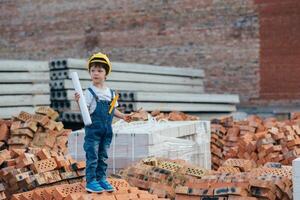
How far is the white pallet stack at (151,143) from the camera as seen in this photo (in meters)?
7.57

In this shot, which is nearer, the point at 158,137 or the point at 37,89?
the point at 158,137

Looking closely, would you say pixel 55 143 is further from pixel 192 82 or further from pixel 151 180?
pixel 192 82

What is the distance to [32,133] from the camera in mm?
10320

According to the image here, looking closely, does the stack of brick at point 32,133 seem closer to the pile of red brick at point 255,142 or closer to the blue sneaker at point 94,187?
the pile of red brick at point 255,142

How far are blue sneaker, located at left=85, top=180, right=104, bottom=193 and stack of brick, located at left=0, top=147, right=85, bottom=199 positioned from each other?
2.73 ft

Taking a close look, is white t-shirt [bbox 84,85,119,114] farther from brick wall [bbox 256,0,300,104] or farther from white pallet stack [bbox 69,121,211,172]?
brick wall [bbox 256,0,300,104]

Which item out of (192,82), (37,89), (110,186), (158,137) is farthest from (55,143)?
(192,82)

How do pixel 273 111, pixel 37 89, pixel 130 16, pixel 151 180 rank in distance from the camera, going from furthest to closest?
pixel 130 16 < pixel 273 111 < pixel 37 89 < pixel 151 180

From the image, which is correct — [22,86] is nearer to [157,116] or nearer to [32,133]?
[32,133]

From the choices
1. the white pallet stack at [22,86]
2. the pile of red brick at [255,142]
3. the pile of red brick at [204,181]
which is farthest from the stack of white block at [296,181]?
the white pallet stack at [22,86]

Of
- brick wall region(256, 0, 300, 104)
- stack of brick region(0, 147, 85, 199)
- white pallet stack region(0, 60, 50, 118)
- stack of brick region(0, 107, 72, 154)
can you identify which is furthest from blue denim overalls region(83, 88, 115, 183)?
brick wall region(256, 0, 300, 104)

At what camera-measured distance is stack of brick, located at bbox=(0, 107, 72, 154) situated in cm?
1008

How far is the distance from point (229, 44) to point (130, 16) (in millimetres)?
3055

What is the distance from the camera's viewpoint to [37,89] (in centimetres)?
1168
